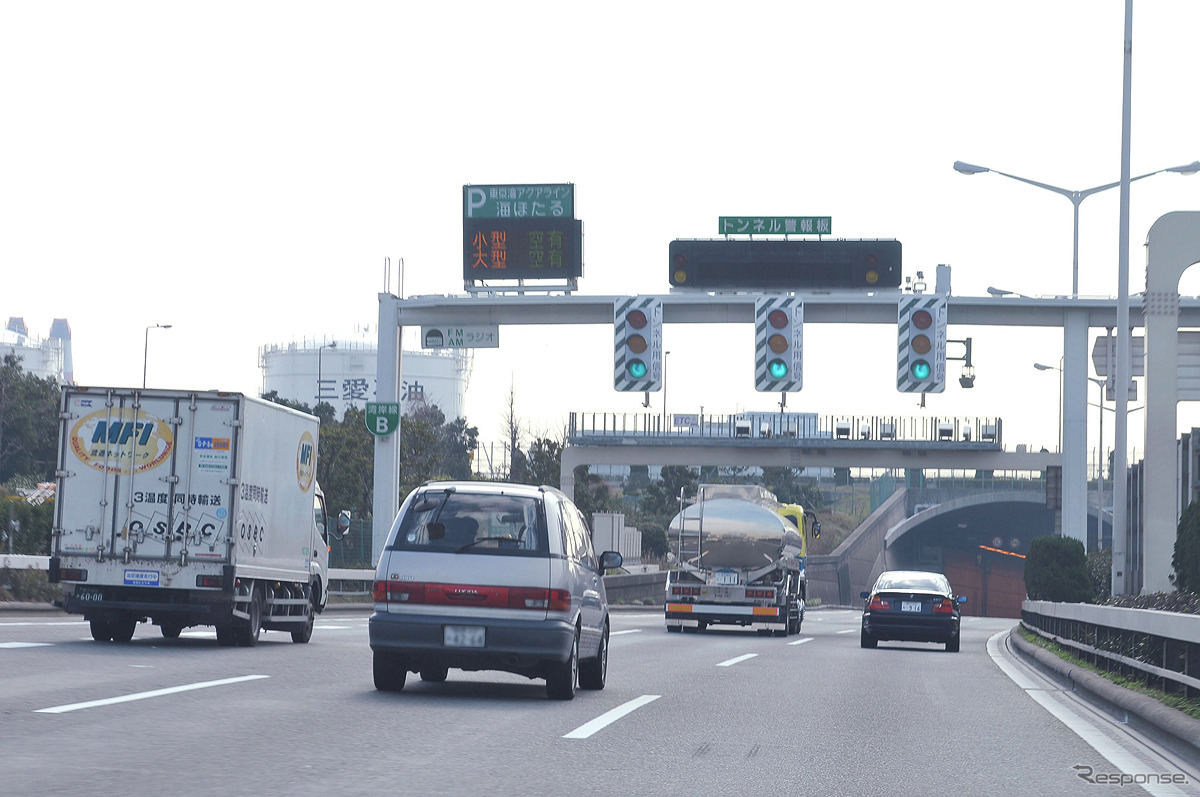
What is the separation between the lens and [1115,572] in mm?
26016

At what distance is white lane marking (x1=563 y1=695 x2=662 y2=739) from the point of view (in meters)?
10.7

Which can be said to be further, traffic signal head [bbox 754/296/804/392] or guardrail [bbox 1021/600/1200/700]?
traffic signal head [bbox 754/296/804/392]

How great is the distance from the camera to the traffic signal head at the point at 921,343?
3178 cm

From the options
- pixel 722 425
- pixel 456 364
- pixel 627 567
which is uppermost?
pixel 456 364

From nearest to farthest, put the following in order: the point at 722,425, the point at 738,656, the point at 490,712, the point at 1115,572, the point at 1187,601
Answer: the point at 490,712 < the point at 1187,601 < the point at 738,656 < the point at 1115,572 < the point at 722,425

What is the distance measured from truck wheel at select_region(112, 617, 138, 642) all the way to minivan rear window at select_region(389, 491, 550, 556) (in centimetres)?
759

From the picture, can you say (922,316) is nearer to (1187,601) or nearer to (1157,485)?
(1157,485)

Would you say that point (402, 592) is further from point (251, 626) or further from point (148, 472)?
point (251, 626)

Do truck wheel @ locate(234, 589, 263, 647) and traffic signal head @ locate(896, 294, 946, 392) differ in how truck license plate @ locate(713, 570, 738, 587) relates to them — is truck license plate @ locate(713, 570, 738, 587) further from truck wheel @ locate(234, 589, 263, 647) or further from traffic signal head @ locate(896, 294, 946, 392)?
truck wheel @ locate(234, 589, 263, 647)

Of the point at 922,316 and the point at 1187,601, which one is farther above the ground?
the point at 922,316

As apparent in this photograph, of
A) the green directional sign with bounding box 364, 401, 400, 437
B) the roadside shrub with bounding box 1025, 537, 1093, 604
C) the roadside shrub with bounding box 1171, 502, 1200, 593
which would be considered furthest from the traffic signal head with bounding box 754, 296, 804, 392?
the roadside shrub with bounding box 1171, 502, 1200, 593

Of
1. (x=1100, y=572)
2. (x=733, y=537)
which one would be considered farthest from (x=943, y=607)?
Answer: (x=1100, y=572)

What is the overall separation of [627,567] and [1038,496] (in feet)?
103

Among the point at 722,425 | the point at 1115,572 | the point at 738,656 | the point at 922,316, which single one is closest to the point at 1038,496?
the point at 722,425
